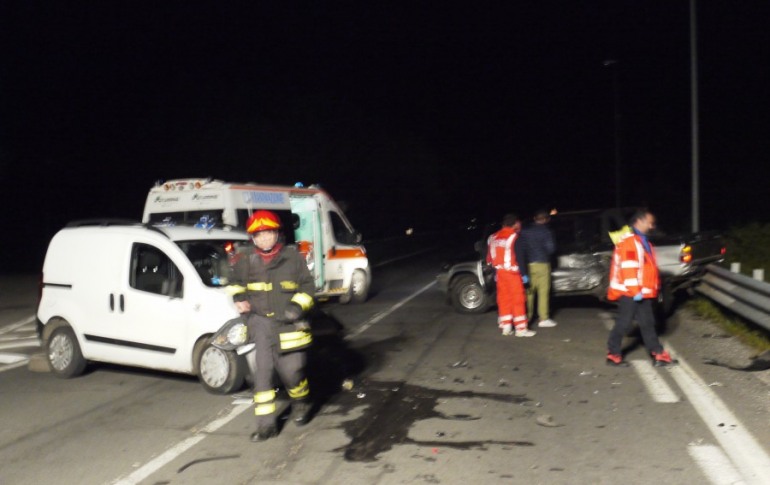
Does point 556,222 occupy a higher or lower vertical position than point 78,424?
higher

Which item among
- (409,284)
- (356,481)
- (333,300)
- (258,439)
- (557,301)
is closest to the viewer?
(356,481)

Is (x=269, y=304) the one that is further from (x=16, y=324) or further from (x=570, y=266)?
(x=16, y=324)

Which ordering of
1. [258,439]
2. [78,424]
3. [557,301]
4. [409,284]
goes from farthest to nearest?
[409,284], [557,301], [78,424], [258,439]

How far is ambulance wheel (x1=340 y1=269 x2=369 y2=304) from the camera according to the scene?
51.7ft

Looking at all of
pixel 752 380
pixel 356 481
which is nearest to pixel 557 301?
pixel 752 380

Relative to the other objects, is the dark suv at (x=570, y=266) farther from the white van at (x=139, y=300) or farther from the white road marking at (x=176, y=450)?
the white road marking at (x=176, y=450)

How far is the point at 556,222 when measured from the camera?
13.6 metres

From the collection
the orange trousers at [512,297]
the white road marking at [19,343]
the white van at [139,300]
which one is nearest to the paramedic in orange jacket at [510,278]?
the orange trousers at [512,297]

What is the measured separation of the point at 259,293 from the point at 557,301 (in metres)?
9.75

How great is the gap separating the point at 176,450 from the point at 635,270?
5.18m

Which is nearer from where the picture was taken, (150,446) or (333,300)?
(150,446)

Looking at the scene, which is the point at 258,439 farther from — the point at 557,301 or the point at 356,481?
the point at 557,301

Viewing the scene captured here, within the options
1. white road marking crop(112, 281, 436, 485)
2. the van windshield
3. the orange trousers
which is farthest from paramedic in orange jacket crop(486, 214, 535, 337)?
white road marking crop(112, 281, 436, 485)

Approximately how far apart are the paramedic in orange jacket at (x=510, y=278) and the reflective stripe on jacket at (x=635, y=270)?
250 cm
